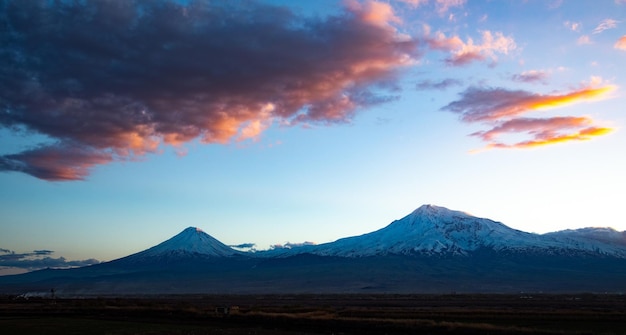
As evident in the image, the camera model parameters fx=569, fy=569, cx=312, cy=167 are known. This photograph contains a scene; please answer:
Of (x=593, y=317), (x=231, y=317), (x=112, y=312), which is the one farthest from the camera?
(x=112, y=312)

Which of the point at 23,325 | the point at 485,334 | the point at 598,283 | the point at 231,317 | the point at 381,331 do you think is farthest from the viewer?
the point at 598,283

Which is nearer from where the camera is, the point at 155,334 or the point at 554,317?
the point at 155,334

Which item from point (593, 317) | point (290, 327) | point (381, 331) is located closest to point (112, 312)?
point (290, 327)

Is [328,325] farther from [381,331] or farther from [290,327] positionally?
[381,331]

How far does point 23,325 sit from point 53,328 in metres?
4.43

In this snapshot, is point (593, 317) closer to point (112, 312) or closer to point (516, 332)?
point (516, 332)

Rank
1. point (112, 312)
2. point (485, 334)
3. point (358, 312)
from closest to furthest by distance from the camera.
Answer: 1. point (485, 334)
2. point (358, 312)
3. point (112, 312)

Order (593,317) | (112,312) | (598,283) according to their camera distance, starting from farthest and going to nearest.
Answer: (598,283), (112,312), (593,317)

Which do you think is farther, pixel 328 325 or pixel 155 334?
pixel 328 325

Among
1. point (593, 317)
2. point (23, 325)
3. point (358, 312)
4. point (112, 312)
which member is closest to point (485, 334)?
point (593, 317)

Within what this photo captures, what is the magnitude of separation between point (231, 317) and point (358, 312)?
13874 mm

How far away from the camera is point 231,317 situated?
5641cm

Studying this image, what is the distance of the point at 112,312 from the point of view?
65.8 metres

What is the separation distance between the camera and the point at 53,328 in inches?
1759
